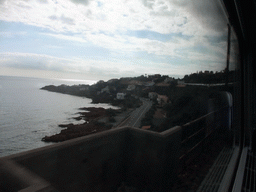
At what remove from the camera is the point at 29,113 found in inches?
43.1

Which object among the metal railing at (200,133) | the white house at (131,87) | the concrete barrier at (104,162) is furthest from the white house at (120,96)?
the metal railing at (200,133)

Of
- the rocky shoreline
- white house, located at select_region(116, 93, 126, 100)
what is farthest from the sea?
white house, located at select_region(116, 93, 126, 100)

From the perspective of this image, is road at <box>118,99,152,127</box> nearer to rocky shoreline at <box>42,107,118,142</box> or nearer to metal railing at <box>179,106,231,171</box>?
rocky shoreline at <box>42,107,118,142</box>

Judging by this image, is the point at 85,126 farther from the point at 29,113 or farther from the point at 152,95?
the point at 152,95

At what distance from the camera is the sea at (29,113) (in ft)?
2.97

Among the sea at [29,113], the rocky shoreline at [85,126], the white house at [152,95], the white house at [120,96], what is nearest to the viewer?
the sea at [29,113]

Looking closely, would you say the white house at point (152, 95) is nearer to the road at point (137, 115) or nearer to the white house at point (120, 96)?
the road at point (137, 115)

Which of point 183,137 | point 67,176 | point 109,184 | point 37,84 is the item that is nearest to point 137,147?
point 109,184

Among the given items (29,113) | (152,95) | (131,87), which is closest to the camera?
(29,113)

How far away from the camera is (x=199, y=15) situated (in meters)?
2.25

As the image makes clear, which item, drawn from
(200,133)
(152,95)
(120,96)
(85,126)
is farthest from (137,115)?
(200,133)

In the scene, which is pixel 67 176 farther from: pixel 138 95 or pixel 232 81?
pixel 232 81

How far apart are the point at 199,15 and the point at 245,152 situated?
2.08m

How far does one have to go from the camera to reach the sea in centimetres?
90
